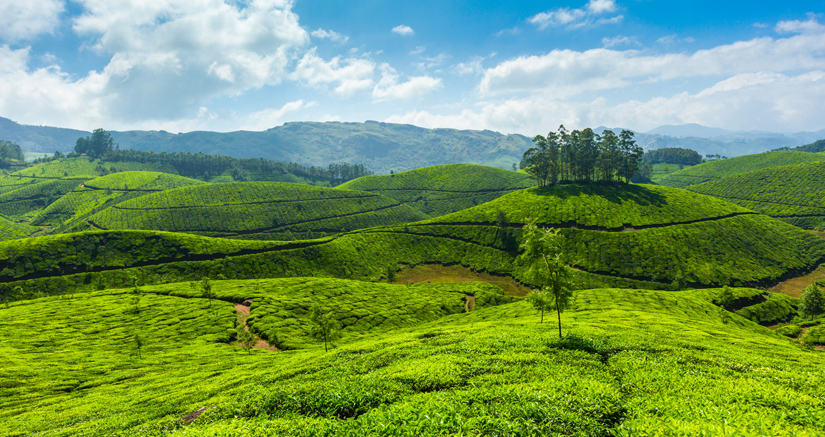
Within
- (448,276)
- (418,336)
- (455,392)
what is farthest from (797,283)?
(455,392)

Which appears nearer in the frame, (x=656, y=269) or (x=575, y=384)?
(x=575, y=384)

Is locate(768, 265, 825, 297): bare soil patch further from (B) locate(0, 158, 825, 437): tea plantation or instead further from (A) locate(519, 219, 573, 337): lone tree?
(A) locate(519, 219, 573, 337): lone tree

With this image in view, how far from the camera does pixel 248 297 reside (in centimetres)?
10756

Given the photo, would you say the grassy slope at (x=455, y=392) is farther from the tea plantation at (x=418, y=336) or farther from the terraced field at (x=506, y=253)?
the terraced field at (x=506, y=253)

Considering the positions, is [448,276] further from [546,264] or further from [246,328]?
[546,264]

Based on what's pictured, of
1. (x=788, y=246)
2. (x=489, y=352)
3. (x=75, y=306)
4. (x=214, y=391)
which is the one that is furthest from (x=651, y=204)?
(x=75, y=306)

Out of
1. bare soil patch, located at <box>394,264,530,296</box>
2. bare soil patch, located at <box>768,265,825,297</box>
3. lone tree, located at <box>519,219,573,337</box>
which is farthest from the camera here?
bare soil patch, located at <box>394,264,530,296</box>

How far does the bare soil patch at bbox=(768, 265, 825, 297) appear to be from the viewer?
132375 millimetres

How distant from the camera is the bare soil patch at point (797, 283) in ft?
434

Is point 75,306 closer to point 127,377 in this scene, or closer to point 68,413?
point 127,377

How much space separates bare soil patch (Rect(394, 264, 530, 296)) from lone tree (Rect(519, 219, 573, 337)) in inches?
4627

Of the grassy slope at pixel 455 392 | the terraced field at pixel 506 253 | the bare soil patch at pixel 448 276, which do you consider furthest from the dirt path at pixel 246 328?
the bare soil patch at pixel 448 276

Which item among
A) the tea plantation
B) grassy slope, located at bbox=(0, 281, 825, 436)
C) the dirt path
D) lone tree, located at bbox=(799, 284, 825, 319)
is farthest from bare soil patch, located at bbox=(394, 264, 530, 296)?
grassy slope, located at bbox=(0, 281, 825, 436)

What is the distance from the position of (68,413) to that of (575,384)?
54.9m
